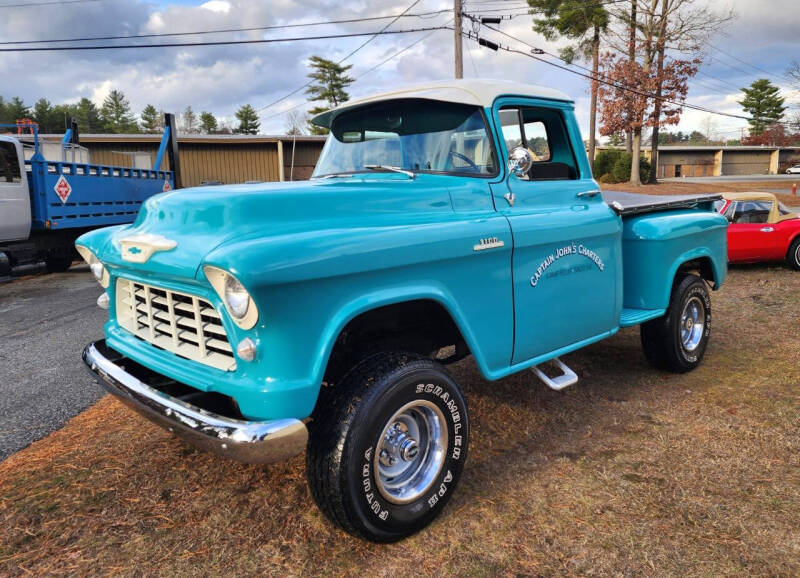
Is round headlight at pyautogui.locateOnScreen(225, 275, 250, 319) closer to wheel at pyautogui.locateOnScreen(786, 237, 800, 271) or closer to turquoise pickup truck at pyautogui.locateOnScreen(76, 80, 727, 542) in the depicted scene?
turquoise pickup truck at pyautogui.locateOnScreen(76, 80, 727, 542)

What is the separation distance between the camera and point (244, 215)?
2.49 metres

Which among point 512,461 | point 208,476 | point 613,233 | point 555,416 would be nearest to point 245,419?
point 208,476

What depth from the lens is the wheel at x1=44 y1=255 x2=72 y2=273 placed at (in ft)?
37.2

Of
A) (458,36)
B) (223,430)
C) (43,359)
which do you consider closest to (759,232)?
(223,430)

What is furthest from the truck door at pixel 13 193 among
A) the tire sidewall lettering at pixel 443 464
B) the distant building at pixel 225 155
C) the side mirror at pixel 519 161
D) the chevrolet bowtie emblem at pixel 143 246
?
the distant building at pixel 225 155

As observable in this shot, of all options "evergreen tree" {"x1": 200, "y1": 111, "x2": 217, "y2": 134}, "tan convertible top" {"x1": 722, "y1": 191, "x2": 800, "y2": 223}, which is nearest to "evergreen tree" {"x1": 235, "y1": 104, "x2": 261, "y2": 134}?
"evergreen tree" {"x1": 200, "y1": 111, "x2": 217, "y2": 134}

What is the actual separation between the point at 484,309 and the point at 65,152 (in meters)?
12.4

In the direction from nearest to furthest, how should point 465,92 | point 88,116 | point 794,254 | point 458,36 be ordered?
point 465,92 → point 794,254 → point 458,36 → point 88,116

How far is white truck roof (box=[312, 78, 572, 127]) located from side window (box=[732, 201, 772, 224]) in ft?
27.1

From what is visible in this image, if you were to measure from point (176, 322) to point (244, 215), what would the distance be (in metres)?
0.61

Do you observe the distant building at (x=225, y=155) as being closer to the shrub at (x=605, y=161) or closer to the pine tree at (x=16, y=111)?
the shrub at (x=605, y=161)

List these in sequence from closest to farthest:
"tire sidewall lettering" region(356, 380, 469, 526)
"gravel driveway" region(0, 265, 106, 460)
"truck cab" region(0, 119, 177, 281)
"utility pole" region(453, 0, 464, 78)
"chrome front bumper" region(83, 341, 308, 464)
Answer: "chrome front bumper" region(83, 341, 308, 464), "tire sidewall lettering" region(356, 380, 469, 526), "gravel driveway" region(0, 265, 106, 460), "truck cab" region(0, 119, 177, 281), "utility pole" region(453, 0, 464, 78)

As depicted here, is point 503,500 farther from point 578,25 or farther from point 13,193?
point 578,25

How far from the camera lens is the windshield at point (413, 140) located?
333cm
